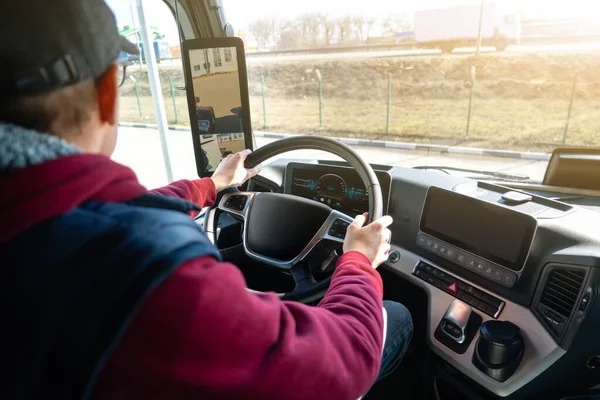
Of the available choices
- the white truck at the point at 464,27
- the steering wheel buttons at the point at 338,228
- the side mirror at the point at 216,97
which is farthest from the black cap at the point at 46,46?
the white truck at the point at 464,27

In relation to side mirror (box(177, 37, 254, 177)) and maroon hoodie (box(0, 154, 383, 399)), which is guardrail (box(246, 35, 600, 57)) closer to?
side mirror (box(177, 37, 254, 177))

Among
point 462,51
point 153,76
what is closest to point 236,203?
point 153,76

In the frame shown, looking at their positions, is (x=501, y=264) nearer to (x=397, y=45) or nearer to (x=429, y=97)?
(x=429, y=97)

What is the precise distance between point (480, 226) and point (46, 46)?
1.46 metres

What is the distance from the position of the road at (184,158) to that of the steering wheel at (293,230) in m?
0.70

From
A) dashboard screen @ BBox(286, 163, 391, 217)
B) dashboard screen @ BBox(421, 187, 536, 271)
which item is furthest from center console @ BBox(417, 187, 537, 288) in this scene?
dashboard screen @ BBox(286, 163, 391, 217)

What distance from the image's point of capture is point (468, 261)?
1.75 metres

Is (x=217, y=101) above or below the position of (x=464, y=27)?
above

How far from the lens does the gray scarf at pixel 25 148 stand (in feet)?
2.06

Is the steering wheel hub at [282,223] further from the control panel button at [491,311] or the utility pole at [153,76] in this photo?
the utility pole at [153,76]

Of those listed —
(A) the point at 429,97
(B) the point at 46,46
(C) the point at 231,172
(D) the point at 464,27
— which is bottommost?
(A) the point at 429,97

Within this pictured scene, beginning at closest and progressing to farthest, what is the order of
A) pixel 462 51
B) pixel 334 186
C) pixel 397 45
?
1. pixel 334 186
2. pixel 462 51
3. pixel 397 45

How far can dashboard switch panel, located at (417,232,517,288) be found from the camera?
164cm

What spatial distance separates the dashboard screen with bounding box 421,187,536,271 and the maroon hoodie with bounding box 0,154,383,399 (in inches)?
41.6
